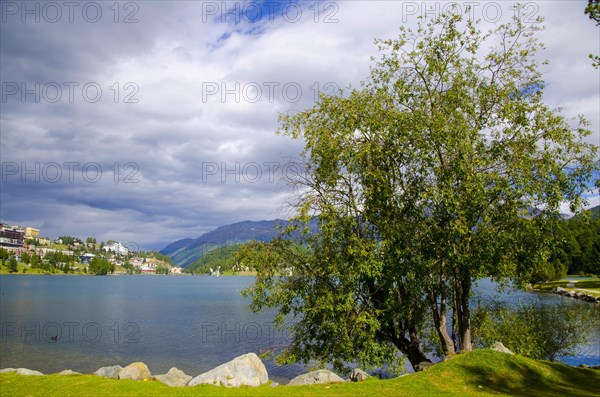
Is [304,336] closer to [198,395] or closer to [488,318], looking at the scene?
[198,395]

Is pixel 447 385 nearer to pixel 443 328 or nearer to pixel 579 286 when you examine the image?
pixel 443 328

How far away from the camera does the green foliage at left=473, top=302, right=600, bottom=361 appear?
29.9 metres

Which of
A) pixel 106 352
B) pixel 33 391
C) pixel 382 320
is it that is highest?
pixel 382 320

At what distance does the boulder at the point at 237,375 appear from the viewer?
1931 centimetres

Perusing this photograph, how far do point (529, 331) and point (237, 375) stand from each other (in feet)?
83.2

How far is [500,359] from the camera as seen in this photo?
1898 cm

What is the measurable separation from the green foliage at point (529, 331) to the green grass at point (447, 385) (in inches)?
417

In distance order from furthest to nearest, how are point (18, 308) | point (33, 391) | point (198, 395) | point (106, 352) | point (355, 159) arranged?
1. point (18, 308)
2. point (106, 352)
3. point (355, 159)
4. point (33, 391)
5. point (198, 395)

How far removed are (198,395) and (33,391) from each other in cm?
802

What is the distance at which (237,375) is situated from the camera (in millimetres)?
19672

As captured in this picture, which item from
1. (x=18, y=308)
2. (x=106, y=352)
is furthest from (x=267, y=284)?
(x=18, y=308)

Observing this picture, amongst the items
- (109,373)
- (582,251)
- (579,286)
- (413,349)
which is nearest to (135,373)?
(109,373)

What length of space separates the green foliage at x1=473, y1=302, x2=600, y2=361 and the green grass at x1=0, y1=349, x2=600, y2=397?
10601mm

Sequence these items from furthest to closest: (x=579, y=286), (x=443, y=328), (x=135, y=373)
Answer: (x=579, y=286) < (x=443, y=328) < (x=135, y=373)
